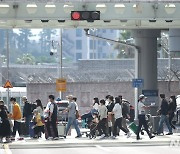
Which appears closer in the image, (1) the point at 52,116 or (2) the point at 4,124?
(2) the point at 4,124

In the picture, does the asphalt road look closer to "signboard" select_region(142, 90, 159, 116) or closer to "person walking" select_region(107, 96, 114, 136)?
"person walking" select_region(107, 96, 114, 136)

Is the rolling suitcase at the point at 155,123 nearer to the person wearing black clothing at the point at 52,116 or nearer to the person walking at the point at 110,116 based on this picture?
the person walking at the point at 110,116

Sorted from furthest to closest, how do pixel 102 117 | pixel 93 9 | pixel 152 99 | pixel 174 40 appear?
1. pixel 152 99
2. pixel 174 40
3. pixel 93 9
4. pixel 102 117

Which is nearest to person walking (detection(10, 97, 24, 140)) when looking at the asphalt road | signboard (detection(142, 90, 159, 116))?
the asphalt road

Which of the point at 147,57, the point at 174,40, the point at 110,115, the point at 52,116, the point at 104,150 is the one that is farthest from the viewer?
the point at 147,57

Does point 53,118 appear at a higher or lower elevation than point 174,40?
lower

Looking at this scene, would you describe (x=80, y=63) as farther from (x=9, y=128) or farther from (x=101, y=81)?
(x=9, y=128)

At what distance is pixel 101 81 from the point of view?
243ft

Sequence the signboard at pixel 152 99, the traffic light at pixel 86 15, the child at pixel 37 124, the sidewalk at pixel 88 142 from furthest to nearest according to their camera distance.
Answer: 1. the signboard at pixel 152 99
2. the child at pixel 37 124
3. the traffic light at pixel 86 15
4. the sidewalk at pixel 88 142

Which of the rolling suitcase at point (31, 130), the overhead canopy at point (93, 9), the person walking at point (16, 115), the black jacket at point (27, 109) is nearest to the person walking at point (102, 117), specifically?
the rolling suitcase at point (31, 130)

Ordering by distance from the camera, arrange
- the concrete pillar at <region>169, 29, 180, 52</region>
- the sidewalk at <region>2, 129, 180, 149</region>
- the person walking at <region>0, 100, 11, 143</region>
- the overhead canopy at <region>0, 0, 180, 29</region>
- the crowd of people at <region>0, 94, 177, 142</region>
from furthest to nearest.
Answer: the concrete pillar at <region>169, 29, 180, 52</region>
the overhead canopy at <region>0, 0, 180, 29</region>
the crowd of people at <region>0, 94, 177, 142</region>
the person walking at <region>0, 100, 11, 143</region>
the sidewalk at <region>2, 129, 180, 149</region>

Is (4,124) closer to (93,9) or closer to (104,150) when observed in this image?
(104,150)

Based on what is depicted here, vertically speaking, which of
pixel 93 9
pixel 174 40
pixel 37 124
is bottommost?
pixel 37 124

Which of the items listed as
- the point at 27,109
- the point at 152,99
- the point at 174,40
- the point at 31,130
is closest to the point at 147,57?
the point at 174,40
